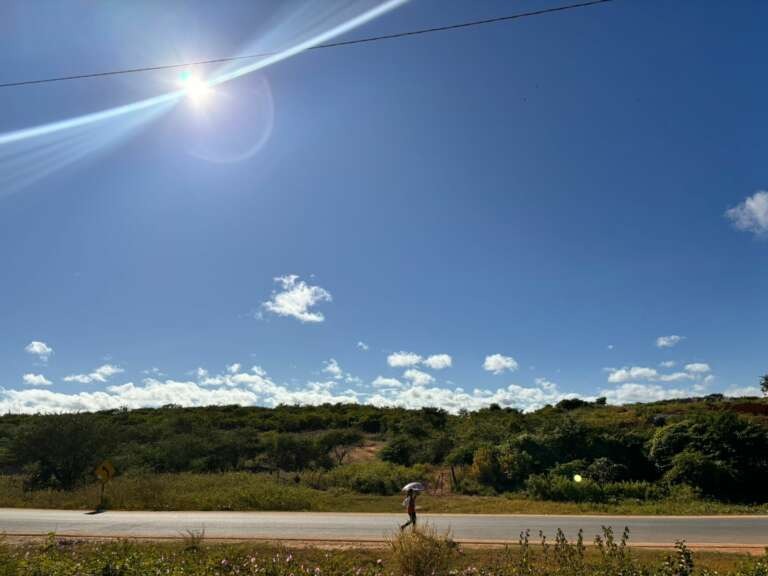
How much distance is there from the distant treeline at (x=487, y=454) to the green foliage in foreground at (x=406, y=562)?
13.2 m

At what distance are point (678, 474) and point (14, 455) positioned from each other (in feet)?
117

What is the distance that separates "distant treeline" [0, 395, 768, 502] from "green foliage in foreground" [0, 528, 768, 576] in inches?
520

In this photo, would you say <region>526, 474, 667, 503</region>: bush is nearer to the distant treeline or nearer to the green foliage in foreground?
the distant treeline

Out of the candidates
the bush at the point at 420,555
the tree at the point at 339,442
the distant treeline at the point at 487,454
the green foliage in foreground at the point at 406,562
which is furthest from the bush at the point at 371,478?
the bush at the point at 420,555

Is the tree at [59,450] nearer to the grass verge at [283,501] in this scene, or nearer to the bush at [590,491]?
the grass verge at [283,501]

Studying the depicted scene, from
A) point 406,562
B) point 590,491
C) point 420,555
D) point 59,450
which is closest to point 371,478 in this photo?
point 590,491

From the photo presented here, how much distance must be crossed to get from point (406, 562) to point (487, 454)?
19390 mm

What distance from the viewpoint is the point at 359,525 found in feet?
51.5

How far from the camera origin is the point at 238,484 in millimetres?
25234

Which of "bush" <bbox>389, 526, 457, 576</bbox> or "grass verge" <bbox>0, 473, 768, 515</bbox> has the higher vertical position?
→ "bush" <bbox>389, 526, 457, 576</bbox>

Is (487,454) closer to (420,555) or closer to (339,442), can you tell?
(420,555)

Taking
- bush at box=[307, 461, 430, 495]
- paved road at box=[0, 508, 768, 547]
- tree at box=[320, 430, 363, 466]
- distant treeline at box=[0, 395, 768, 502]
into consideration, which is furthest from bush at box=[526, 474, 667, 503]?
tree at box=[320, 430, 363, 466]

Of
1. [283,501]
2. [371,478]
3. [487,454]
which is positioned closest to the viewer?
[283,501]

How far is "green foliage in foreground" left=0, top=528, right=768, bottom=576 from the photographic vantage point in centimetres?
786
